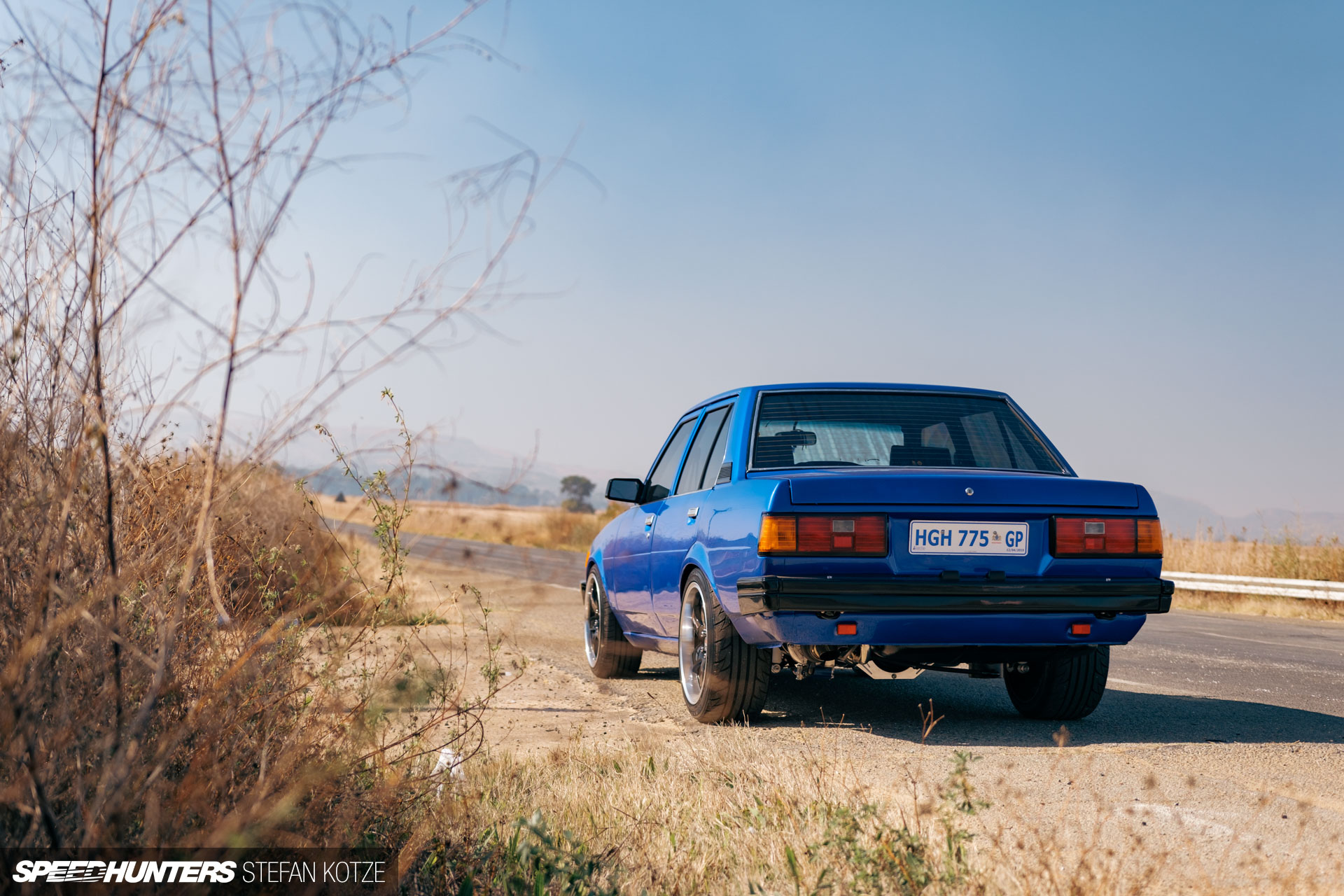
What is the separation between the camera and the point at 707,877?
303 centimetres

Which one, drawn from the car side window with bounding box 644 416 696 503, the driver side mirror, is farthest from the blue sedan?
the driver side mirror

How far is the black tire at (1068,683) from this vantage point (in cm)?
544

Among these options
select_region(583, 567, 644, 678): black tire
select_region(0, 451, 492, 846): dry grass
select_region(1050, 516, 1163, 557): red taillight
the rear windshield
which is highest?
the rear windshield

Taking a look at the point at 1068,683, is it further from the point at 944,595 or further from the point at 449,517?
the point at 449,517

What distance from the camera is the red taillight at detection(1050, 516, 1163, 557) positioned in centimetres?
482

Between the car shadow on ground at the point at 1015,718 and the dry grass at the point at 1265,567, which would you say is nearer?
the car shadow on ground at the point at 1015,718

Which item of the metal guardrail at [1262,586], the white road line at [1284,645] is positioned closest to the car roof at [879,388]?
the white road line at [1284,645]

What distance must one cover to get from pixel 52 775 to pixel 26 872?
29 centimetres

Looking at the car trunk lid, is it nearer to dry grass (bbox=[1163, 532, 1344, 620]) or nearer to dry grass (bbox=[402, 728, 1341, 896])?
dry grass (bbox=[402, 728, 1341, 896])

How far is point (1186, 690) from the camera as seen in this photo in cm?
684

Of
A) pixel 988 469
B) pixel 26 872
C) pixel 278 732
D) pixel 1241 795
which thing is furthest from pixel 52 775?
pixel 988 469

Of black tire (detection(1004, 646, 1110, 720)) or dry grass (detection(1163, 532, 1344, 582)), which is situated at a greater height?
dry grass (detection(1163, 532, 1344, 582))

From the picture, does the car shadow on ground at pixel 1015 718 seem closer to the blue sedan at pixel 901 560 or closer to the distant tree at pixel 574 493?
the blue sedan at pixel 901 560

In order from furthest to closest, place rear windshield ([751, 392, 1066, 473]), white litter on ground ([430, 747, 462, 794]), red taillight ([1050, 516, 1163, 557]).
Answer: rear windshield ([751, 392, 1066, 473]) → red taillight ([1050, 516, 1163, 557]) → white litter on ground ([430, 747, 462, 794])
